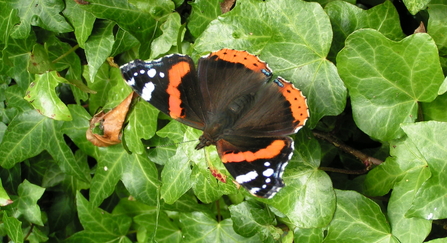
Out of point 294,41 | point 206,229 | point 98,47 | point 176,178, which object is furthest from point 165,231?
point 294,41

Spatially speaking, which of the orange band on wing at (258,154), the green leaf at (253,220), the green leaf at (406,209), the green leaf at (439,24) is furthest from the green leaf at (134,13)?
the green leaf at (406,209)

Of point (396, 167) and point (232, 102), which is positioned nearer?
point (396, 167)

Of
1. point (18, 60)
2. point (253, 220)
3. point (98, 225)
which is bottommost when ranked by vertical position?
point (98, 225)

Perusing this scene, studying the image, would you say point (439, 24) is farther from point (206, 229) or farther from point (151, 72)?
point (206, 229)

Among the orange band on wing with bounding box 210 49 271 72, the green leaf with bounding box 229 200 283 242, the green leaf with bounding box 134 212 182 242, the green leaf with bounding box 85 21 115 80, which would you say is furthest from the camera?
→ the green leaf with bounding box 134 212 182 242

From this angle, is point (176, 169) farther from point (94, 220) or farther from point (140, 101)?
point (94, 220)

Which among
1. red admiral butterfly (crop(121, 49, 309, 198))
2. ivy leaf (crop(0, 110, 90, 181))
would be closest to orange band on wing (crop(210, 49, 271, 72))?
red admiral butterfly (crop(121, 49, 309, 198))

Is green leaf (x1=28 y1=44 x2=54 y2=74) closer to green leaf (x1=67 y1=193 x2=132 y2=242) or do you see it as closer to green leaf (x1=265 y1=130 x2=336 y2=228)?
green leaf (x1=67 y1=193 x2=132 y2=242)
